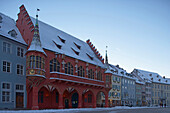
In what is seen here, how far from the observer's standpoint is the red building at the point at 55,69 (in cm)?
3803

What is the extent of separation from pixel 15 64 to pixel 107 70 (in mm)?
28693

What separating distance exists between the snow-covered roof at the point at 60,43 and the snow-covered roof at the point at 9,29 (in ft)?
13.2

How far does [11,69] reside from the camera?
3703 centimetres

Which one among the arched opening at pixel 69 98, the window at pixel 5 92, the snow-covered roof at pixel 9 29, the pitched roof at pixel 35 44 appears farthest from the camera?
the arched opening at pixel 69 98

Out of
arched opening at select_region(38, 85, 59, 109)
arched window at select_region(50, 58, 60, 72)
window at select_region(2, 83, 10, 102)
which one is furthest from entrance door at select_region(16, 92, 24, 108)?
arched window at select_region(50, 58, 60, 72)

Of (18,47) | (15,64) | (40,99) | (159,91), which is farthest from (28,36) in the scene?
(159,91)

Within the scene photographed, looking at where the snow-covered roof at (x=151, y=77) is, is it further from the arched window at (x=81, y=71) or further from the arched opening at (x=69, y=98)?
the arched window at (x=81, y=71)

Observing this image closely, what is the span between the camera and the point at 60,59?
146 ft

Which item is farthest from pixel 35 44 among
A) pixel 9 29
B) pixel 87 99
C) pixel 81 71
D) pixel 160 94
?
pixel 160 94

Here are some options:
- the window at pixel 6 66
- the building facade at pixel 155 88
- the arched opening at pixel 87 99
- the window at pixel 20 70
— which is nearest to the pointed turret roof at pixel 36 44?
the window at pixel 20 70

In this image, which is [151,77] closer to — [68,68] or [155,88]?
[155,88]

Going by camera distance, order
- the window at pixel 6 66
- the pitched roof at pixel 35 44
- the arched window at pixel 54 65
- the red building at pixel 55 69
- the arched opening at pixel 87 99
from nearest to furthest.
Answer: the window at pixel 6 66
the pitched roof at pixel 35 44
the red building at pixel 55 69
the arched window at pixel 54 65
the arched opening at pixel 87 99

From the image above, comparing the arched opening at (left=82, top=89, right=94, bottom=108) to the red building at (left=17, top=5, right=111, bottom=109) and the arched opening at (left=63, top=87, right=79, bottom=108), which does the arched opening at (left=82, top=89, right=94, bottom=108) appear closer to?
the red building at (left=17, top=5, right=111, bottom=109)

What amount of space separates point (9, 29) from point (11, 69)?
287 inches
